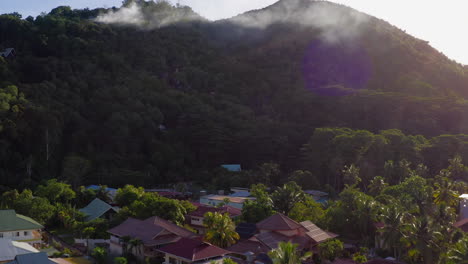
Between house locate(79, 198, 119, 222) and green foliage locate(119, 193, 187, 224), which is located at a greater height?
green foliage locate(119, 193, 187, 224)

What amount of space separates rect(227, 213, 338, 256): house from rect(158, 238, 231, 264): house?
2.69 metres

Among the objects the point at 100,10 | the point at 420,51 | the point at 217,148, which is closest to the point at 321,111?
the point at 217,148

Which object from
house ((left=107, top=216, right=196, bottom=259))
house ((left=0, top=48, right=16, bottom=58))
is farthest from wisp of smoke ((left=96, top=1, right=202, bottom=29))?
house ((left=107, top=216, right=196, bottom=259))

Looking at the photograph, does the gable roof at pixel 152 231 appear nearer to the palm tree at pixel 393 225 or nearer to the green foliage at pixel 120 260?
the green foliage at pixel 120 260

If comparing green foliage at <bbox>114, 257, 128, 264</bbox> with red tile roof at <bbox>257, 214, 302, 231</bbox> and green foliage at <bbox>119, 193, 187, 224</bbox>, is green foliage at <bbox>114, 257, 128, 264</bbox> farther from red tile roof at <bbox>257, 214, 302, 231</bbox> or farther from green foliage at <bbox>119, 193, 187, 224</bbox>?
red tile roof at <bbox>257, 214, 302, 231</bbox>

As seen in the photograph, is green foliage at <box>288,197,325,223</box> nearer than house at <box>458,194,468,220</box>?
Yes

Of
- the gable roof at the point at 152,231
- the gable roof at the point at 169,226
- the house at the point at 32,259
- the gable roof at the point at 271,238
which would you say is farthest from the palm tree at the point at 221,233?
the house at the point at 32,259

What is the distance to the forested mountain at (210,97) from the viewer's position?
185 ft

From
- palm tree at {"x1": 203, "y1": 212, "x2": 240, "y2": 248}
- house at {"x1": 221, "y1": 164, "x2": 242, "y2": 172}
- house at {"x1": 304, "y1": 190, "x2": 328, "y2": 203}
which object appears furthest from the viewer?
house at {"x1": 221, "y1": 164, "x2": 242, "y2": 172}

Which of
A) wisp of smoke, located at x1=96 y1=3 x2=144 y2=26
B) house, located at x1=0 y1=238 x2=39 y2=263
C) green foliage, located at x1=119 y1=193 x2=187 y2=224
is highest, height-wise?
wisp of smoke, located at x1=96 y1=3 x2=144 y2=26

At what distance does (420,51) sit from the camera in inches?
4422

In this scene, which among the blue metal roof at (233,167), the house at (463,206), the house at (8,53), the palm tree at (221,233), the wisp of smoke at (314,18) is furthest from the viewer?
the wisp of smoke at (314,18)

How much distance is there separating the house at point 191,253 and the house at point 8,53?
55402 mm

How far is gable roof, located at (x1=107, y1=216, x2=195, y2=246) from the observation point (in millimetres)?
29375
